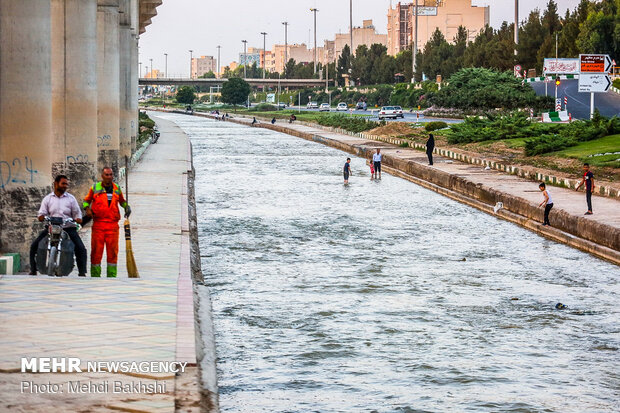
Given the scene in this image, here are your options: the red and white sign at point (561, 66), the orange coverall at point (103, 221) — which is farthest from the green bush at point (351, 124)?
the orange coverall at point (103, 221)

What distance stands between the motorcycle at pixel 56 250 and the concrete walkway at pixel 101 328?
0.17 metres

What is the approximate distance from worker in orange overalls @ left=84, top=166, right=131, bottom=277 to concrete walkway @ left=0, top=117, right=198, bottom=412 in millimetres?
427

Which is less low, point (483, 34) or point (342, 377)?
point (483, 34)

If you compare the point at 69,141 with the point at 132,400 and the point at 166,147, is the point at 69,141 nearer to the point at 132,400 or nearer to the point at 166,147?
the point at 132,400

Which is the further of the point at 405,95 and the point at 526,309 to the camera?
the point at 405,95

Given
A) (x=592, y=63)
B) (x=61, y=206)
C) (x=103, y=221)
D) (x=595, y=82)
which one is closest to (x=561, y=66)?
(x=592, y=63)

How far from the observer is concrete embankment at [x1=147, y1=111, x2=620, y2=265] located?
22.1m

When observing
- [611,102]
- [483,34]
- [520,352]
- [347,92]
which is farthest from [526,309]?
[347,92]

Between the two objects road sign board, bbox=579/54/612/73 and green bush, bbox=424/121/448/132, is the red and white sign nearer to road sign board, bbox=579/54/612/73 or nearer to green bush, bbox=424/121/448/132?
green bush, bbox=424/121/448/132

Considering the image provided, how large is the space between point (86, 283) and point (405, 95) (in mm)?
100459

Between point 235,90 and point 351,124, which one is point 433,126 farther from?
point 235,90

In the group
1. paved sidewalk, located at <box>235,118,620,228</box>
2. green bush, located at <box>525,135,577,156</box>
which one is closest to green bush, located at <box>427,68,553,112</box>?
paved sidewalk, located at <box>235,118,620,228</box>

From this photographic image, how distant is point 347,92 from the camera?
143875mm

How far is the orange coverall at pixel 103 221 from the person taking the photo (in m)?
13.2
